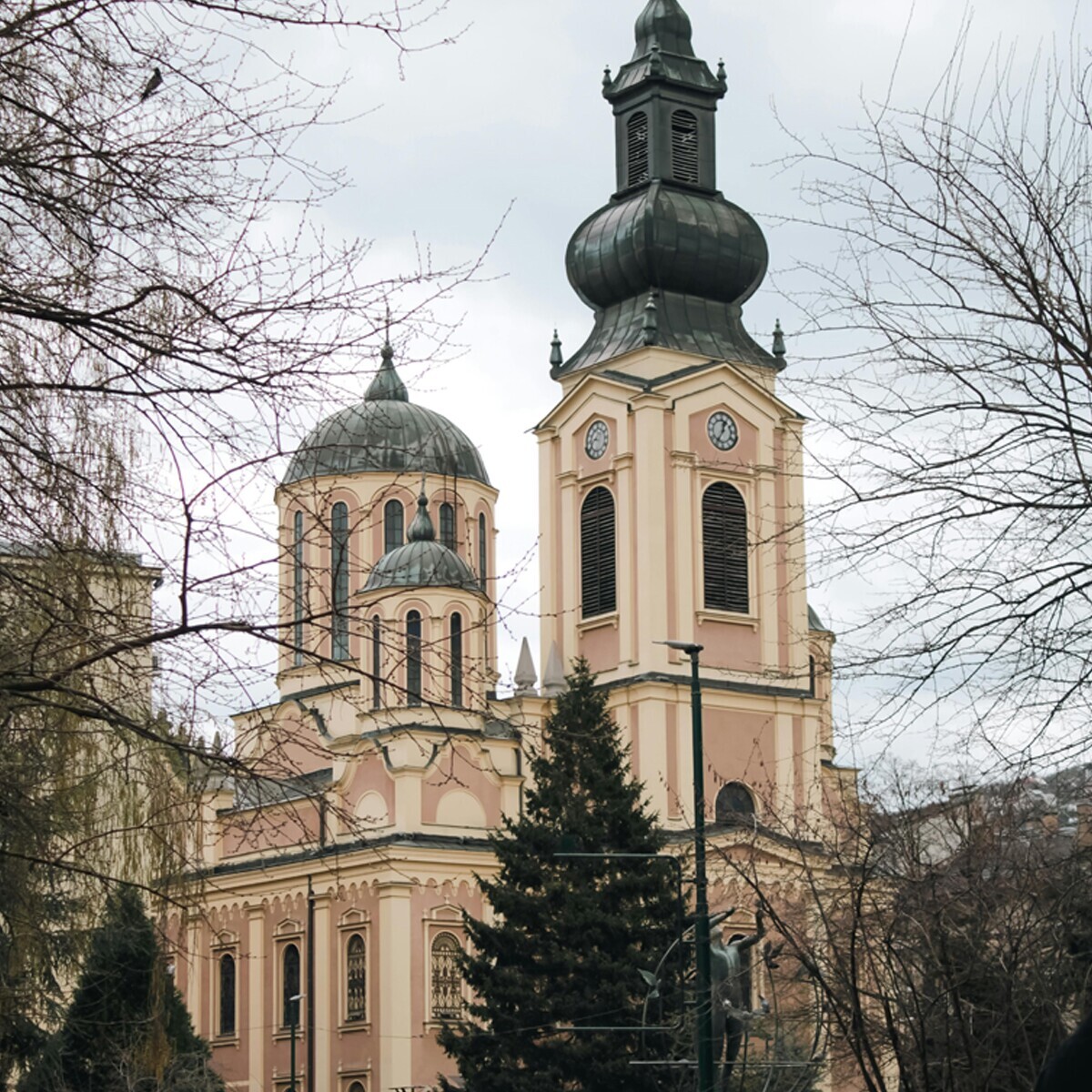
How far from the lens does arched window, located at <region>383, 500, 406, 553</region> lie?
231ft

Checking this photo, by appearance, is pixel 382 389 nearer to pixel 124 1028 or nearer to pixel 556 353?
pixel 124 1028

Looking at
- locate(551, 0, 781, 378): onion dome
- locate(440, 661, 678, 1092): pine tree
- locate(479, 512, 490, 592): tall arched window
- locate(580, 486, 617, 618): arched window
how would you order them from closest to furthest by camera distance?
locate(440, 661, 678, 1092): pine tree → locate(580, 486, 617, 618): arched window → locate(551, 0, 781, 378): onion dome → locate(479, 512, 490, 592): tall arched window

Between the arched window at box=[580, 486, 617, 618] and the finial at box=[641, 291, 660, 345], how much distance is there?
13.7ft

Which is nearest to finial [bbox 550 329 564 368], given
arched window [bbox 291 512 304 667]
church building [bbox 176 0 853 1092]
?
church building [bbox 176 0 853 1092]

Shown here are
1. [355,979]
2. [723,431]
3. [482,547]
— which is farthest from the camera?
[482,547]

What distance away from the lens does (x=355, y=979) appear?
6044 centimetres

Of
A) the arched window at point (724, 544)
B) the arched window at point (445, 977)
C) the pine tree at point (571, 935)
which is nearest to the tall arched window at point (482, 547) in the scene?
the arched window at point (724, 544)

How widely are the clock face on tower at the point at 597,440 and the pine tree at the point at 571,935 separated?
19.2 meters

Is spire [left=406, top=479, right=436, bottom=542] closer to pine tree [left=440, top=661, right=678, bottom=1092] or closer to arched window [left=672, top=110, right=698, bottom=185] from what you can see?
arched window [left=672, top=110, right=698, bottom=185]

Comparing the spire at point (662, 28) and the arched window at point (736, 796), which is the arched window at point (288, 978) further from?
the spire at point (662, 28)

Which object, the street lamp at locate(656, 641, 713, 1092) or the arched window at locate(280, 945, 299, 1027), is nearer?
the street lamp at locate(656, 641, 713, 1092)

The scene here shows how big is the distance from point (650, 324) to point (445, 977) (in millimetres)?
17794

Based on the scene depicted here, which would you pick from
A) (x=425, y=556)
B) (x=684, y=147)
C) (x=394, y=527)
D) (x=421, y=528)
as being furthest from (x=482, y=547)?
(x=684, y=147)

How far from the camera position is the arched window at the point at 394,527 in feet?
231
